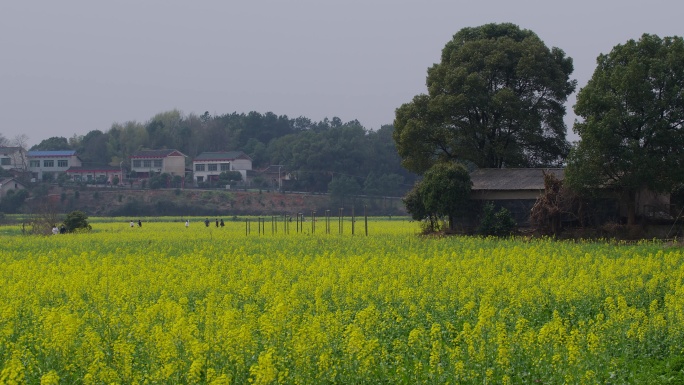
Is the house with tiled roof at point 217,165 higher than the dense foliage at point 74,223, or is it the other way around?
the house with tiled roof at point 217,165

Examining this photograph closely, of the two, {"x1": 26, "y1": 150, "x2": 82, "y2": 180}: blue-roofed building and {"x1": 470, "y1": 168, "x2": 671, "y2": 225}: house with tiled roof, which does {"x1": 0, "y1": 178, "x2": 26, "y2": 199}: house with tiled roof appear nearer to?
{"x1": 26, "y1": 150, "x2": 82, "y2": 180}: blue-roofed building

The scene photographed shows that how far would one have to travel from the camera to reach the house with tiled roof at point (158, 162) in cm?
9456

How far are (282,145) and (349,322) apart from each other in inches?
3281

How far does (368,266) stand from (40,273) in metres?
6.77

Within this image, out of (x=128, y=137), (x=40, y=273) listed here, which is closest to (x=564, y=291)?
(x=40, y=273)

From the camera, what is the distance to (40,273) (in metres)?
17.9

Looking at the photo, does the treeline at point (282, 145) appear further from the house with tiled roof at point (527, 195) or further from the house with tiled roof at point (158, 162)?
the house with tiled roof at point (527, 195)

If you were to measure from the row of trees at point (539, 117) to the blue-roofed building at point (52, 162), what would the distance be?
65.2m

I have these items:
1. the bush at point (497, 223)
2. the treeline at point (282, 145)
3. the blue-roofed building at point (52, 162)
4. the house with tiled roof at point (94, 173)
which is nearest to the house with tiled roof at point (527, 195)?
the bush at point (497, 223)

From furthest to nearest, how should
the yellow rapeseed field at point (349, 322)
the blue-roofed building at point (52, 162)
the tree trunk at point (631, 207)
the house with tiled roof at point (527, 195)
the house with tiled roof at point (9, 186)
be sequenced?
the blue-roofed building at point (52, 162), the house with tiled roof at point (9, 186), the house with tiled roof at point (527, 195), the tree trunk at point (631, 207), the yellow rapeseed field at point (349, 322)

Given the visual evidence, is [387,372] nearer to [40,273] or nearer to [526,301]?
[526,301]

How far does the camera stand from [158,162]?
3743 inches

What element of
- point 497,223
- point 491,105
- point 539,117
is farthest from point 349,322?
point 539,117

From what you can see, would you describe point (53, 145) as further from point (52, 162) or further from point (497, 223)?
point (497, 223)
